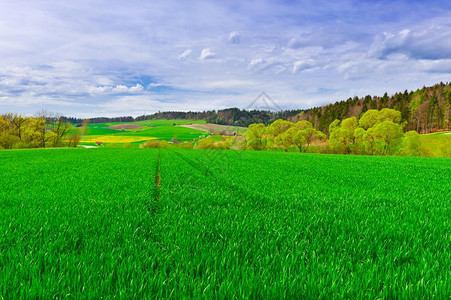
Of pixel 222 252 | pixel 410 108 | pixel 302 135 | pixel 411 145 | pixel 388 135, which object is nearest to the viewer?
pixel 222 252

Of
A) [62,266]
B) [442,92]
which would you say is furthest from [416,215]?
[442,92]

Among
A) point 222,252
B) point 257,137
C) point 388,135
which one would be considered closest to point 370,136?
point 388,135

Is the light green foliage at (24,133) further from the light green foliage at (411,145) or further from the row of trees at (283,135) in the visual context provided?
the light green foliage at (411,145)

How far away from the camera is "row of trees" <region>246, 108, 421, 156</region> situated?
53.6m

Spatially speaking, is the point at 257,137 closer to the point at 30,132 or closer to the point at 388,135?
the point at 388,135

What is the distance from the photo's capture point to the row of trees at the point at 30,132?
64750 mm

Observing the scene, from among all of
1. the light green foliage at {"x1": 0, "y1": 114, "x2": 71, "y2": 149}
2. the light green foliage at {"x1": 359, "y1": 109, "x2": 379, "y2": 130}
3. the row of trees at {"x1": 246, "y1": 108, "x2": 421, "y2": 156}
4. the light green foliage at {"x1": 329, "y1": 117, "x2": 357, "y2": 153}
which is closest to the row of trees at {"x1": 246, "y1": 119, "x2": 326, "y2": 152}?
the row of trees at {"x1": 246, "y1": 108, "x2": 421, "y2": 156}

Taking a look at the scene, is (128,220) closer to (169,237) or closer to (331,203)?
(169,237)

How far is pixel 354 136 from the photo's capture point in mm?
61625

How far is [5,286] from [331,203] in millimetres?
6592

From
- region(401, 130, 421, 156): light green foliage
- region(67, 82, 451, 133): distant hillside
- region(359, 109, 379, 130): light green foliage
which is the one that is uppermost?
region(67, 82, 451, 133): distant hillside

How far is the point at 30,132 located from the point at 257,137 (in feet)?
232

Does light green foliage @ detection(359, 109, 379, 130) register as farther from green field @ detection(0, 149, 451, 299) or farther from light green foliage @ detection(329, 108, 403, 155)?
green field @ detection(0, 149, 451, 299)

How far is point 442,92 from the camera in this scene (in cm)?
10712
